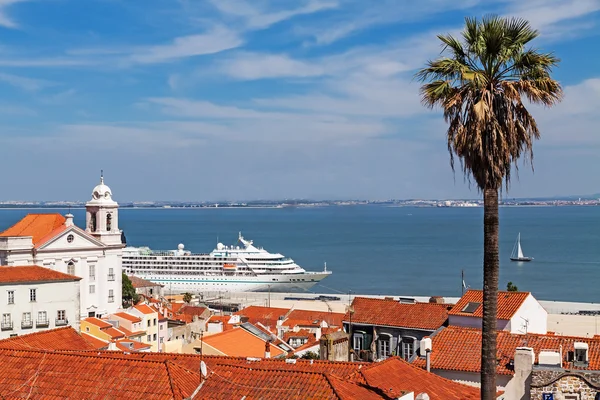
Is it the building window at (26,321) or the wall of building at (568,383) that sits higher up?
the wall of building at (568,383)

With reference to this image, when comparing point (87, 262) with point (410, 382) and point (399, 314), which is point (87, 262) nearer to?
point (399, 314)

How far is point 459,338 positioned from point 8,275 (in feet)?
81.6

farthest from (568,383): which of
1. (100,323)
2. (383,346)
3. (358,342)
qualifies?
(100,323)

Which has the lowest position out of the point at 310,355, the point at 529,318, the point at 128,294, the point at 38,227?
the point at 128,294

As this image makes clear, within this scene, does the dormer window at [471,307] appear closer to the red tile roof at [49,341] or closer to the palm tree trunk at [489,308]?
the red tile roof at [49,341]

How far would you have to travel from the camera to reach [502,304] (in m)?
28.4

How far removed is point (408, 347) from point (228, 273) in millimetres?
100051

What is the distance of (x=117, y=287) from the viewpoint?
6347 cm

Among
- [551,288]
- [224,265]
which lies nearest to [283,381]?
[551,288]

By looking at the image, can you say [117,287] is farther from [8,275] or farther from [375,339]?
[375,339]

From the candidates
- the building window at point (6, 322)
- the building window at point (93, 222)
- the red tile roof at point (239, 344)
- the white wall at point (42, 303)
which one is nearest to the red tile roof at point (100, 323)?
the white wall at point (42, 303)

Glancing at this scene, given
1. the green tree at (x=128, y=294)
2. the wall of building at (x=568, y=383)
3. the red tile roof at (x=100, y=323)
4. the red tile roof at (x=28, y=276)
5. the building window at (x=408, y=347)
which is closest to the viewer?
the wall of building at (x=568, y=383)

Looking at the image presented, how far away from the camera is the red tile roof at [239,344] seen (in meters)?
33.2

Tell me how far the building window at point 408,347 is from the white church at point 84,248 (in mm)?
34379
